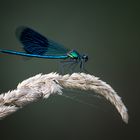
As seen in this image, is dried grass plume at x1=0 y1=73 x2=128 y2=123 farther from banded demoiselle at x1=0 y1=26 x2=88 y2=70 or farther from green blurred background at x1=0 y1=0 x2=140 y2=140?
green blurred background at x1=0 y1=0 x2=140 y2=140

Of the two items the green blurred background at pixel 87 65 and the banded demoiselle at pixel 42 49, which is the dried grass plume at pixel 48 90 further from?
the green blurred background at pixel 87 65

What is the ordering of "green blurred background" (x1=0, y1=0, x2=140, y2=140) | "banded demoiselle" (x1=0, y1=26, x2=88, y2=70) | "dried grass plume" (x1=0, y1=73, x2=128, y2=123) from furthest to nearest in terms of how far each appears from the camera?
"green blurred background" (x1=0, y1=0, x2=140, y2=140), "banded demoiselle" (x1=0, y1=26, x2=88, y2=70), "dried grass plume" (x1=0, y1=73, x2=128, y2=123)

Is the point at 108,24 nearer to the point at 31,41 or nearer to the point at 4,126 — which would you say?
the point at 4,126

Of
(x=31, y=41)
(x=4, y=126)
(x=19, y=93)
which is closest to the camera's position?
(x=19, y=93)

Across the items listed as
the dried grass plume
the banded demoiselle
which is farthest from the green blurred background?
the dried grass plume

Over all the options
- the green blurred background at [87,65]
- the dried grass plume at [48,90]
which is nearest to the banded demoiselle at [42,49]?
the dried grass plume at [48,90]

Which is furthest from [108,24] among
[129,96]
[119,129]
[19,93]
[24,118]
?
[19,93]
